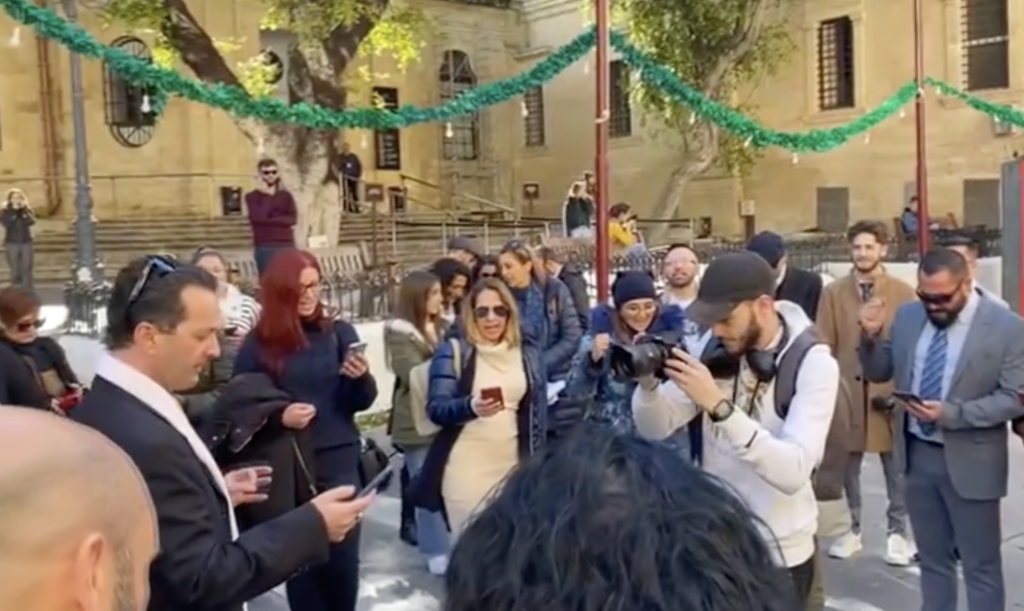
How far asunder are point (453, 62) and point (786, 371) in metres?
31.7

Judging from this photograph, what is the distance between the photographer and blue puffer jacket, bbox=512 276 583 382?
291 inches

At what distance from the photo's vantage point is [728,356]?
11.6ft

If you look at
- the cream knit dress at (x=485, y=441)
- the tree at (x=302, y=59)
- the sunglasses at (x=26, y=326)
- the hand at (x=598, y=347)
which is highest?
the tree at (x=302, y=59)

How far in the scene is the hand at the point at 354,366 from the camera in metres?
4.69

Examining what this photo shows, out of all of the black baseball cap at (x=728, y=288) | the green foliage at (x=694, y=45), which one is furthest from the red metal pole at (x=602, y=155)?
the green foliage at (x=694, y=45)

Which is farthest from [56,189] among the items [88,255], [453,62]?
[453,62]

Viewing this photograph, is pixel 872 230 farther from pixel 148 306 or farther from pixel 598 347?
pixel 148 306

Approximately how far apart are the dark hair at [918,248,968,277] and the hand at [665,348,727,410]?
5.73 feet

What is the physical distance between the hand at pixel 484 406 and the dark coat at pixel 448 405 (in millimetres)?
217

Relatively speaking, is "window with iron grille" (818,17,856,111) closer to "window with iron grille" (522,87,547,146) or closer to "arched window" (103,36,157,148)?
"window with iron grille" (522,87,547,146)

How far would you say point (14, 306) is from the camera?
241 inches

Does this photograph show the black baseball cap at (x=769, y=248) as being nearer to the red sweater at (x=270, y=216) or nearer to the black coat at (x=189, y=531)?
the black coat at (x=189, y=531)

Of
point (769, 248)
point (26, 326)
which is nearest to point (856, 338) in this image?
point (769, 248)

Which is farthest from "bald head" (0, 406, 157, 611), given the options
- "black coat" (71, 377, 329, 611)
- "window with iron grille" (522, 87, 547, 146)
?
"window with iron grille" (522, 87, 547, 146)
